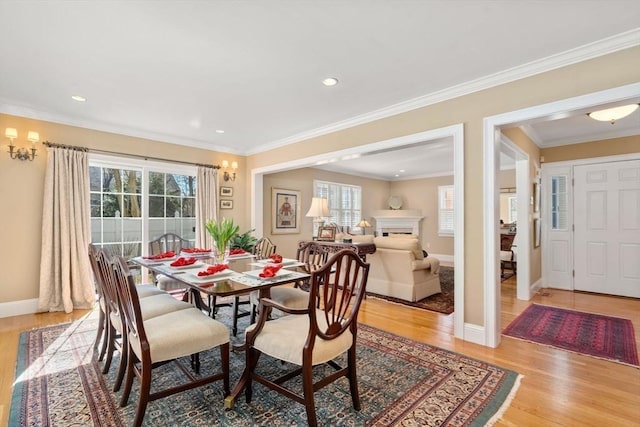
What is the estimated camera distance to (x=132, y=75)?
2.79 metres

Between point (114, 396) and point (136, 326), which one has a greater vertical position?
point (136, 326)

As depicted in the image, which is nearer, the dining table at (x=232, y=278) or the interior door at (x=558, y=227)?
the dining table at (x=232, y=278)

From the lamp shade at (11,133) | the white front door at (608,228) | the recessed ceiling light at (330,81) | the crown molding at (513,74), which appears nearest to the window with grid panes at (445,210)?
the white front door at (608,228)

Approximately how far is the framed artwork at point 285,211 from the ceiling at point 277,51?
2655 millimetres

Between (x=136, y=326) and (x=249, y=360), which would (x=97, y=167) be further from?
(x=249, y=360)

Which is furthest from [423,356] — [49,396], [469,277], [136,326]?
[49,396]

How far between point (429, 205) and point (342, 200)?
2702 mm

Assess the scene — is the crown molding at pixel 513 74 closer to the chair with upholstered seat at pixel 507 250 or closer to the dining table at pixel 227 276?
the dining table at pixel 227 276

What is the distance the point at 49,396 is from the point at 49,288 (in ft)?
7.67

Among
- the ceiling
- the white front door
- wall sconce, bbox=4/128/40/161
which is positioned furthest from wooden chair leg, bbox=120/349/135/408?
the white front door

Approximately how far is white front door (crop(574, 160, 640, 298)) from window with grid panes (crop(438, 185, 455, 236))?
3501 millimetres

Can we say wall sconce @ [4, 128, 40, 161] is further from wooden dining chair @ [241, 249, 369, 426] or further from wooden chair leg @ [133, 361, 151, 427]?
wooden dining chair @ [241, 249, 369, 426]

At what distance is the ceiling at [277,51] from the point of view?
1.94m

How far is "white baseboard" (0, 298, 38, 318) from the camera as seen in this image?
3.56 meters
